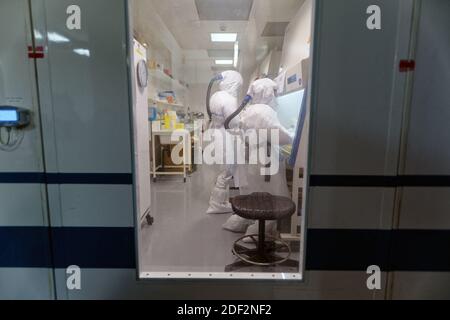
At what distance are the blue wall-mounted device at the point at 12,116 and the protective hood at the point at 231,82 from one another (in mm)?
1944

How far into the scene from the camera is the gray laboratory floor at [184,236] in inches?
75.2

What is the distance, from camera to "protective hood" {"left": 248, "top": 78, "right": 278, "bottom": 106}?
231 cm

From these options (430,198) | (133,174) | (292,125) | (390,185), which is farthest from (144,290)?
(292,125)

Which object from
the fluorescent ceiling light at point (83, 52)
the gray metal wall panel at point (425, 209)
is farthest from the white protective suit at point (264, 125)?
the fluorescent ceiling light at point (83, 52)

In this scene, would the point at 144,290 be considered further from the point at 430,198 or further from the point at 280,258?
the point at 430,198

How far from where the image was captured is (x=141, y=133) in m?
2.29

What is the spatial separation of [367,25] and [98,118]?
147 cm

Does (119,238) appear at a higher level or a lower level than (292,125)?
lower

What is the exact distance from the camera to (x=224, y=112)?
2.71m

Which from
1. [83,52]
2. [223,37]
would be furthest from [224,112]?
[223,37]

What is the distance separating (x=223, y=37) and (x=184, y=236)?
341cm

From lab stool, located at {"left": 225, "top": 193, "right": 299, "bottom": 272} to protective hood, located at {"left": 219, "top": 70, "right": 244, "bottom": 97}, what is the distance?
A: 1.31m

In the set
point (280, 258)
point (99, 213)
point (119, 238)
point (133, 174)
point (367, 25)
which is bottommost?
point (280, 258)

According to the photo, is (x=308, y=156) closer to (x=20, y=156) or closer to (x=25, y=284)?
(x=20, y=156)
